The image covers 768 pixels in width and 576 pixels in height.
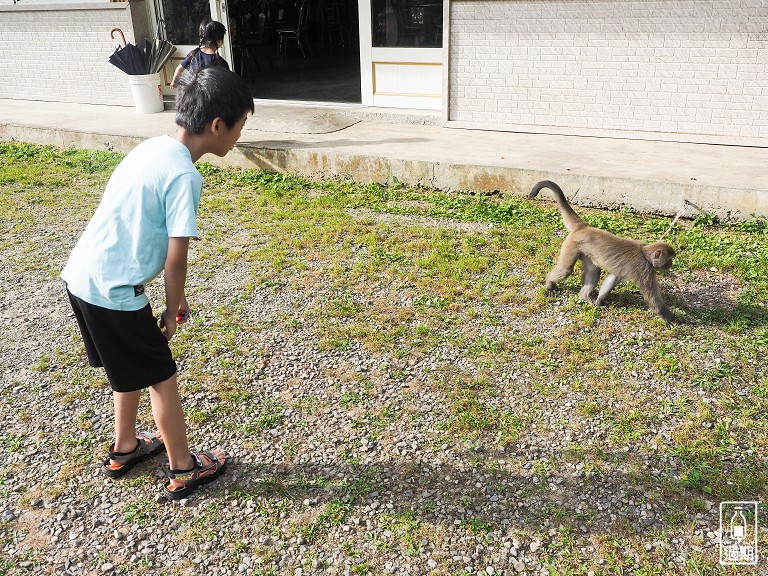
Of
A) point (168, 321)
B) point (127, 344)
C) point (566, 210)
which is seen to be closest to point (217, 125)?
point (168, 321)

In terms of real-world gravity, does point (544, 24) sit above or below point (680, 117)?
above

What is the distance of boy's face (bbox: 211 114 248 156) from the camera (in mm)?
2648

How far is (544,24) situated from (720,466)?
585 centimetres

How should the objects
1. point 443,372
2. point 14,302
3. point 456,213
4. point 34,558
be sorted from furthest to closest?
1. point 456,213
2. point 14,302
3. point 443,372
4. point 34,558

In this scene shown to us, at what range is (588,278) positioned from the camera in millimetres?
4750

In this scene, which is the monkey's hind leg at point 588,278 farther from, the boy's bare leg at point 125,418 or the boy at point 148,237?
the boy's bare leg at point 125,418

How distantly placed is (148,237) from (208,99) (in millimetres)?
584

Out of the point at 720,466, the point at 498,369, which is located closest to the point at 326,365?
the point at 498,369

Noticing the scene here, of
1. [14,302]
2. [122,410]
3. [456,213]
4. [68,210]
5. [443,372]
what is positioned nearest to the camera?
[122,410]

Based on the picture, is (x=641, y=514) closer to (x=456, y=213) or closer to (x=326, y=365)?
(x=326, y=365)

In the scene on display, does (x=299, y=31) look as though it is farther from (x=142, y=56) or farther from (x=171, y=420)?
(x=171, y=420)

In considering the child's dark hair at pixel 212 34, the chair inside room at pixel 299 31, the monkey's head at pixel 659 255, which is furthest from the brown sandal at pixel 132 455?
the chair inside room at pixel 299 31

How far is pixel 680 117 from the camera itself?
734 centimetres

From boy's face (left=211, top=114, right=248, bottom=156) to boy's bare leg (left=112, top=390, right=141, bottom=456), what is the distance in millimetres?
1135
